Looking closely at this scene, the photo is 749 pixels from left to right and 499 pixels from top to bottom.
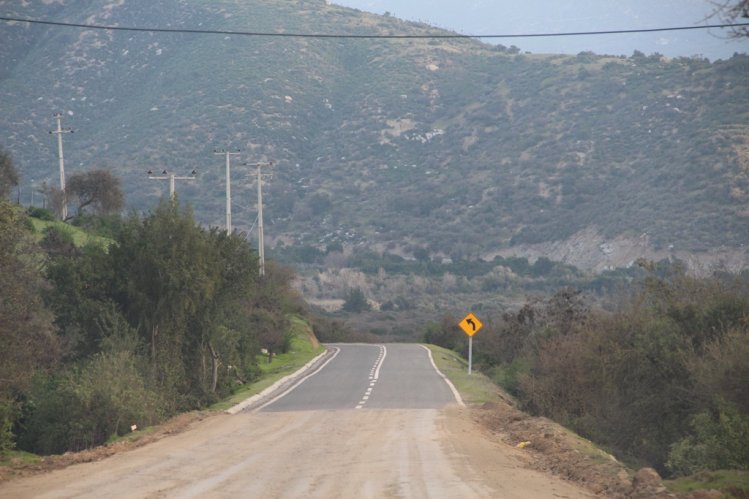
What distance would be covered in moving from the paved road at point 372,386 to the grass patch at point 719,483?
1253 centimetres

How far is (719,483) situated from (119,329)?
2094 centimetres

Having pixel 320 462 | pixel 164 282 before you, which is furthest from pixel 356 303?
pixel 320 462

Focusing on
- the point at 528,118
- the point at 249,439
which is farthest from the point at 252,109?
the point at 249,439

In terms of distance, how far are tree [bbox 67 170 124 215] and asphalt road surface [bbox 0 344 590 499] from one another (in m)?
45.0

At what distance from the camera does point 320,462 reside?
16.6m

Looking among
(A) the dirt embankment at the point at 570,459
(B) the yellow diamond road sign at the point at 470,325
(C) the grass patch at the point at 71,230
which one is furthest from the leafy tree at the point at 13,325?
(C) the grass patch at the point at 71,230

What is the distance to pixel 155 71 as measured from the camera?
13850 centimetres

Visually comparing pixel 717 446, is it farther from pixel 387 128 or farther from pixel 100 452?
pixel 387 128

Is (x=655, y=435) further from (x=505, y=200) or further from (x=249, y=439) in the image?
(x=505, y=200)

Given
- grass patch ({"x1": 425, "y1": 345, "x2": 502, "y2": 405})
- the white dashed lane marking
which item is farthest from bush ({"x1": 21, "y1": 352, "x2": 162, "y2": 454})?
grass patch ({"x1": 425, "y1": 345, "x2": 502, "y2": 405})

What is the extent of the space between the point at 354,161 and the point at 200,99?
767 inches

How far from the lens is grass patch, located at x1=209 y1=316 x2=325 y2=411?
31556mm

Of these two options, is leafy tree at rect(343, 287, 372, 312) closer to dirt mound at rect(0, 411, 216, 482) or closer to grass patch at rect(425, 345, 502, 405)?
grass patch at rect(425, 345, 502, 405)

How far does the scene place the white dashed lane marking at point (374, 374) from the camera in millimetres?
29594
